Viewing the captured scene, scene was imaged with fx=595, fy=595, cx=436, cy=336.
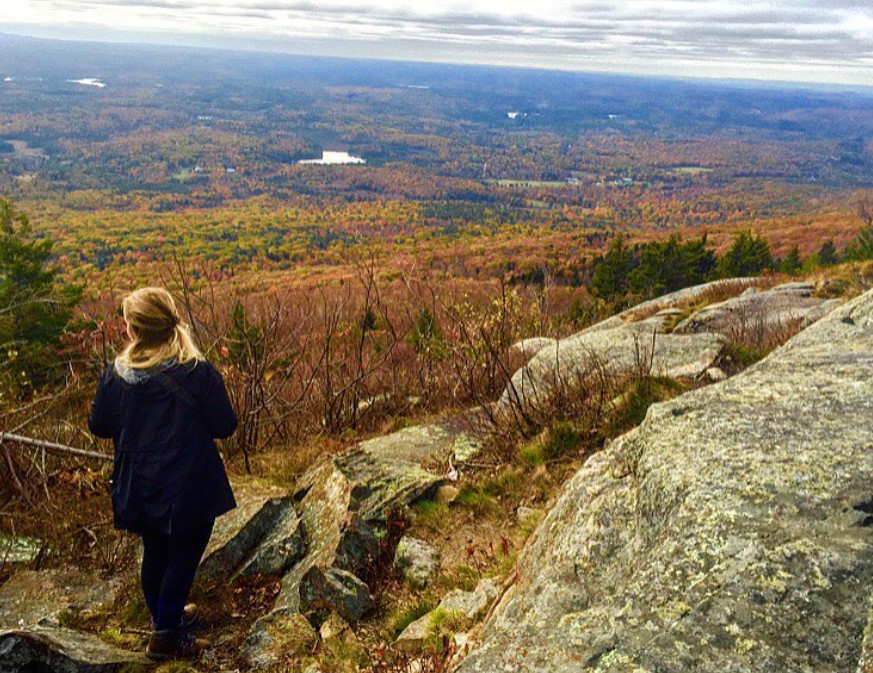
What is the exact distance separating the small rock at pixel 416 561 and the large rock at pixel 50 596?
2015mm

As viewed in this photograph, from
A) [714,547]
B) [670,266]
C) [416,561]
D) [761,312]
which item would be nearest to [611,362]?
[761,312]

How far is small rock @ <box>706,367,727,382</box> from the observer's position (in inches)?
218

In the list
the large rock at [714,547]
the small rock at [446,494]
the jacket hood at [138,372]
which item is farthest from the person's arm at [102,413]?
the small rock at [446,494]

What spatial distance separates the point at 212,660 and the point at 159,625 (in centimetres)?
37

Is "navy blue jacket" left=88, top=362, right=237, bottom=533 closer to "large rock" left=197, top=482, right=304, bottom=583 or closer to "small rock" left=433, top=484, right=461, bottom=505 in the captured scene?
"large rock" left=197, top=482, right=304, bottom=583

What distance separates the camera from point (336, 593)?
3.60 m

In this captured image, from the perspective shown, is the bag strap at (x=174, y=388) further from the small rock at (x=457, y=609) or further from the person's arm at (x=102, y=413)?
the small rock at (x=457, y=609)

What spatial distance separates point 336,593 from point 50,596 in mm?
2098

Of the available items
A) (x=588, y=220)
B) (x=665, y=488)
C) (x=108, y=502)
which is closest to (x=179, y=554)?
(x=108, y=502)

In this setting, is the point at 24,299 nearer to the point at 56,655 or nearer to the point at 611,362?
the point at 611,362

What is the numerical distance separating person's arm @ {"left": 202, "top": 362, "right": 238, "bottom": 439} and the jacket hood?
0.21 metres

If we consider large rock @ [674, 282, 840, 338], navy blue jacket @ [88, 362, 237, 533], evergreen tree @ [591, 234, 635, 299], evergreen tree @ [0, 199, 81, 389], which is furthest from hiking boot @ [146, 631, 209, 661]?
evergreen tree @ [591, 234, 635, 299]

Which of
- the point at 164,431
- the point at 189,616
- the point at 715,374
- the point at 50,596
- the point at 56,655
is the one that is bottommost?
the point at 50,596

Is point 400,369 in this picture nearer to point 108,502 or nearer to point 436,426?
point 436,426
